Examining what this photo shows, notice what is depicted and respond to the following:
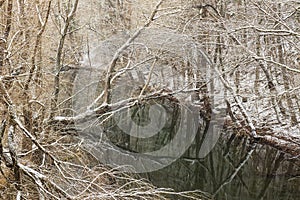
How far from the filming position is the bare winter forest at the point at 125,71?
5.24m

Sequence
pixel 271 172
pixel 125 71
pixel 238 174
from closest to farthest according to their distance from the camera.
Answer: pixel 238 174 < pixel 271 172 < pixel 125 71

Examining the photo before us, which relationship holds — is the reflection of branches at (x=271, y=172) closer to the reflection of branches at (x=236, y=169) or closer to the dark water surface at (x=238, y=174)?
the dark water surface at (x=238, y=174)

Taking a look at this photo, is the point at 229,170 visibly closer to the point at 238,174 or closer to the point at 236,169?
the point at 236,169

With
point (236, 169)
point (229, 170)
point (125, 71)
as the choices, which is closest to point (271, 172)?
point (236, 169)

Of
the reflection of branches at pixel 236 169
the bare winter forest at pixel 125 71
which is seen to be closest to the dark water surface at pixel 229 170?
the reflection of branches at pixel 236 169

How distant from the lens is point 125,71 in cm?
902

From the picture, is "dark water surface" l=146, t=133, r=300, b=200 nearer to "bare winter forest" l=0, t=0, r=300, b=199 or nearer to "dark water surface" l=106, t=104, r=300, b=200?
"dark water surface" l=106, t=104, r=300, b=200

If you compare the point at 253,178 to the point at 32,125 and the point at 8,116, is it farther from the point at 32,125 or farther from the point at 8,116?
the point at 8,116

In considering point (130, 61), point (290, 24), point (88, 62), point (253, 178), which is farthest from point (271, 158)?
point (88, 62)

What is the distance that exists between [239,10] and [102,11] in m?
3.89

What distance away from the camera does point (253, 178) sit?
25.8 ft

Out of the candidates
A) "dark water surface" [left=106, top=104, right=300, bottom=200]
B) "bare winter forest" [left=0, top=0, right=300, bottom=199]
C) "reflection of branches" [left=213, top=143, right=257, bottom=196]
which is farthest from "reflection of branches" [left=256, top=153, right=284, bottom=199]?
"reflection of branches" [left=213, top=143, right=257, bottom=196]

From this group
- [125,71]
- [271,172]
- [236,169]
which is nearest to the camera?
[271,172]

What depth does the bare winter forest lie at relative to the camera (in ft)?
17.2
